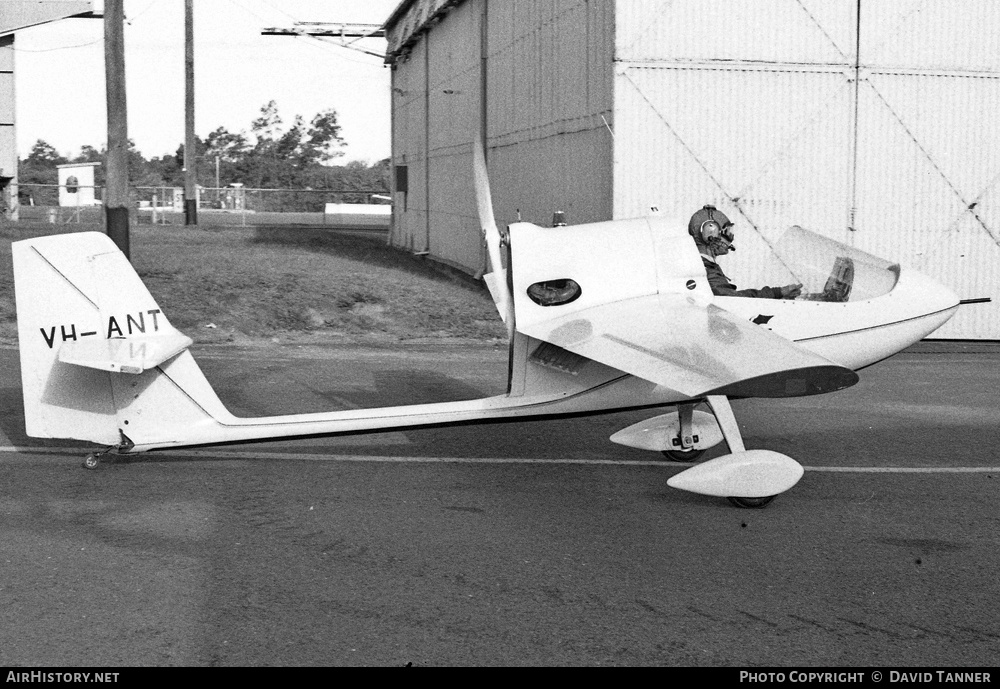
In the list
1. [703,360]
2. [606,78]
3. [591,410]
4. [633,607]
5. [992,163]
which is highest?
[606,78]

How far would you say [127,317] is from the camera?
7484 millimetres

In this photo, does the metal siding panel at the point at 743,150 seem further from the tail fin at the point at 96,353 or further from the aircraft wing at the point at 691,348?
the tail fin at the point at 96,353

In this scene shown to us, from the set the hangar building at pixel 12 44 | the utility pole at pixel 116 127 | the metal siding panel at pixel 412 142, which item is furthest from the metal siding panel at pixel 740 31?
the hangar building at pixel 12 44

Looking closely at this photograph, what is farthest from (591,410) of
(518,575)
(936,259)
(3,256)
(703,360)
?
(3,256)

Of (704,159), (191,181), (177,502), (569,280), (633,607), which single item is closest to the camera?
(633,607)

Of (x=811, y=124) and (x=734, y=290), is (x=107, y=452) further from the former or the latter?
(x=811, y=124)

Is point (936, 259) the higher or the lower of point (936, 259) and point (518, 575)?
the higher

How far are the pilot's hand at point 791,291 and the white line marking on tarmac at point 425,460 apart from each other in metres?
1.28

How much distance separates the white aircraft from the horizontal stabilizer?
1 cm

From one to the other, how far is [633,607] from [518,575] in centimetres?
73

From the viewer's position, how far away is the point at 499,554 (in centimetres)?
633

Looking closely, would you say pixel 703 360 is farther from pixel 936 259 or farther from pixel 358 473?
pixel 936 259

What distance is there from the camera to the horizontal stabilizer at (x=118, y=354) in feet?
23.5

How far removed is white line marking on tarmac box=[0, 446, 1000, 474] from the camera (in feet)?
27.6
